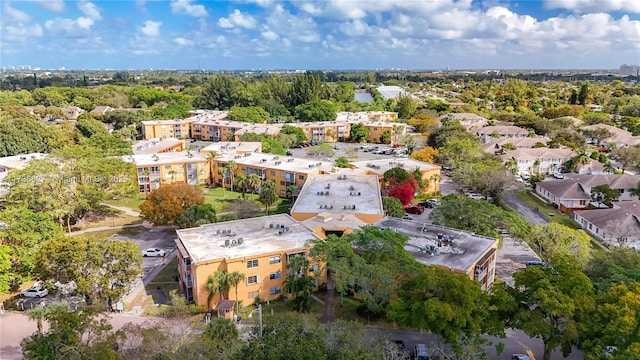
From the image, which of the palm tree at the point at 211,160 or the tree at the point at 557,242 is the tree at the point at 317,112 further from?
the tree at the point at 557,242

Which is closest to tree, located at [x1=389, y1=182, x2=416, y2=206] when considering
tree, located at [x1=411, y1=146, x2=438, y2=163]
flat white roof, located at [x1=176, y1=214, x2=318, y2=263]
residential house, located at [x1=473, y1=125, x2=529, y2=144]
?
flat white roof, located at [x1=176, y1=214, x2=318, y2=263]

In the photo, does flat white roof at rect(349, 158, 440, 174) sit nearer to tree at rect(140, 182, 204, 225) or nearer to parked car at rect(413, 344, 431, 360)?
tree at rect(140, 182, 204, 225)

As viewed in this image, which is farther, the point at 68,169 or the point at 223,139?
the point at 223,139

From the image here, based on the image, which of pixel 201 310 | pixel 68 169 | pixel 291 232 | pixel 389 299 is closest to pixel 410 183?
pixel 291 232

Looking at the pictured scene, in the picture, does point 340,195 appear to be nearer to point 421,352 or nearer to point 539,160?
point 421,352

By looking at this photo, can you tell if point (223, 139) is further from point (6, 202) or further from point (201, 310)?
point (201, 310)
